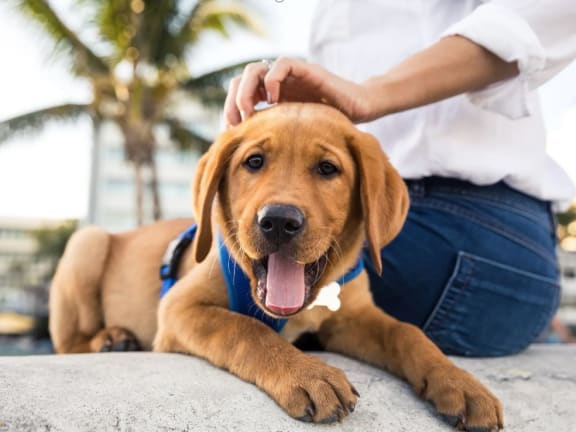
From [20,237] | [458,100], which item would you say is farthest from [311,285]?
[20,237]

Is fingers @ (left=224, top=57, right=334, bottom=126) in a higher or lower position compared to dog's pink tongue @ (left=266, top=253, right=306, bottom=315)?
higher

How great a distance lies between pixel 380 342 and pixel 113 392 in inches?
51.3

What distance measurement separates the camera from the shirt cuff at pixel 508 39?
100 inches

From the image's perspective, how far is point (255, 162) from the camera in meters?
2.77

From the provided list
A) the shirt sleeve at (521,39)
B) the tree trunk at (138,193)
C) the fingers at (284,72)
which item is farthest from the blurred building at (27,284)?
the shirt sleeve at (521,39)

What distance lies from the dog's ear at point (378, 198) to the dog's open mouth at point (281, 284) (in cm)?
35

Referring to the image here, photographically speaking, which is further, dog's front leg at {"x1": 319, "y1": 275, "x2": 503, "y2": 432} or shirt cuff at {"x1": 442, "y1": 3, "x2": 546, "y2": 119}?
shirt cuff at {"x1": 442, "y1": 3, "x2": 546, "y2": 119}

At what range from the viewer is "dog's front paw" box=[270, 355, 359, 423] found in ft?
6.14

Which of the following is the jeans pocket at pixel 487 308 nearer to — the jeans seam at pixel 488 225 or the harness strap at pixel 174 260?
the jeans seam at pixel 488 225

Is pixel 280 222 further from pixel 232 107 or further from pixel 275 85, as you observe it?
pixel 232 107

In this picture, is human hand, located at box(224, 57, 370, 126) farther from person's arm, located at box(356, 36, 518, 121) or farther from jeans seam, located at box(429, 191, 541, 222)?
jeans seam, located at box(429, 191, 541, 222)

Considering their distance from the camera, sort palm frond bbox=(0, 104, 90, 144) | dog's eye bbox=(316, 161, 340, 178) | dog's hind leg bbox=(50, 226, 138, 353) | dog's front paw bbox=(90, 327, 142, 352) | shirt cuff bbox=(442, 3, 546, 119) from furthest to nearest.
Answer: palm frond bbox=(0, 104, 90, 144)
dog's hind leg bbox=(50, 226, 138, 353)
dog's front paw bbox=(90, 327, 142, 352)
dog's eye bbox=(316, 161, 340, 178)
shirt cuff bbox=(442, 3, 546, 119)

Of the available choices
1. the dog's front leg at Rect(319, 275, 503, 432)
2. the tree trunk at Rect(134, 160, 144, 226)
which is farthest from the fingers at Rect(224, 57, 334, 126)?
the tree trunk at Rect(134, 160, 144, 226)

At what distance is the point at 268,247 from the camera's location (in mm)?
2406
